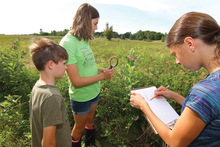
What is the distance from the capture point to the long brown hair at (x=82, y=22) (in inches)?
55.8

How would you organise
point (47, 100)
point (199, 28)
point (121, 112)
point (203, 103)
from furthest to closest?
1. point (121, 112)
2. point (47, 100)
3. point (199, 28)
4. point (203, 103)

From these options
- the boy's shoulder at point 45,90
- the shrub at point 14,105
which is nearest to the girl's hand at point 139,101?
the boy's shoulder at point 45,90

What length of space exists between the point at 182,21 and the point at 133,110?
1.65 meters

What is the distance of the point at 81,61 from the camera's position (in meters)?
1.46

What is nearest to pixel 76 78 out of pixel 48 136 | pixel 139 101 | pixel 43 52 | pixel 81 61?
pixel 81 61

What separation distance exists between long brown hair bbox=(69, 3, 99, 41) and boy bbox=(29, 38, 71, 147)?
34cm

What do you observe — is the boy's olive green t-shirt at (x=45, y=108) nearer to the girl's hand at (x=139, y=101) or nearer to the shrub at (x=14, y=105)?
the girl's hand at (x=139, y=101)

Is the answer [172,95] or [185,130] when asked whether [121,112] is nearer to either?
[172,95]

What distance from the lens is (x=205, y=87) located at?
0.65 metres

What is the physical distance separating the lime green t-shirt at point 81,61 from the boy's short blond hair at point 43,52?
18 cm

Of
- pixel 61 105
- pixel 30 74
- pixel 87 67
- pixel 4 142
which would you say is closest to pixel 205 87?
pixel 61 105

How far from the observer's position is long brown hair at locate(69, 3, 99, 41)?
1.42m

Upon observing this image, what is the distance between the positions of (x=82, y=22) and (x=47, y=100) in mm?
932

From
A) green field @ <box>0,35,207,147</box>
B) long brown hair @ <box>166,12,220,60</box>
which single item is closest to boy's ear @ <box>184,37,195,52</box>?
long brown hair @ <box>166,12,220,60</box>
